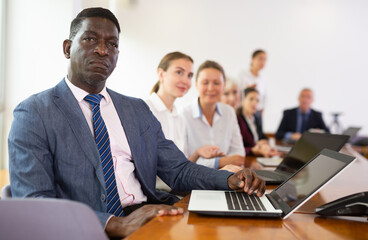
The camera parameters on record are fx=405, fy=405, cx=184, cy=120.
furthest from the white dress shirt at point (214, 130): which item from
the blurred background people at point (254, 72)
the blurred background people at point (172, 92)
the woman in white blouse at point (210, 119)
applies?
the blurred background people at point (254, 72)

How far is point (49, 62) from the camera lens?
152 inches

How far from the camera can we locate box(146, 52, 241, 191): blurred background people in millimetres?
2625

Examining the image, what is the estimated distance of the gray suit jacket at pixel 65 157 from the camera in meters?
1.34

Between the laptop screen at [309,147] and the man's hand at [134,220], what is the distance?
1.11 meters

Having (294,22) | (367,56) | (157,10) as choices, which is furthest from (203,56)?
(367,56)

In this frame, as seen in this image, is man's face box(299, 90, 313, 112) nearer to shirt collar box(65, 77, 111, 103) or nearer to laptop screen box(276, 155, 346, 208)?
laptop screen box(276, 155, 346, 208)

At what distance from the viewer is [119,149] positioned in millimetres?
1685

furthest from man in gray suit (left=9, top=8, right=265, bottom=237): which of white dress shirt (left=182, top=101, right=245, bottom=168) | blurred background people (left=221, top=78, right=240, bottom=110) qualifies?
blurred background people (left=221, top=78, right=240, bottom=110)

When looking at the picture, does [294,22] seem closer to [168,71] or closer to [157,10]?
[157,10]

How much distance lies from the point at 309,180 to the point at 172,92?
1.48 meters

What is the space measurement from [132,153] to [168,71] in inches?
47.3

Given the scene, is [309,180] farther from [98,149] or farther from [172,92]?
[172,92]

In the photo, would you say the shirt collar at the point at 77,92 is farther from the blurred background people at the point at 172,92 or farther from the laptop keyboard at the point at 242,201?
the blurred background people at the point at 172,92

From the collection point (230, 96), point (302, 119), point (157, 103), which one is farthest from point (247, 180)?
point (302, 119)
